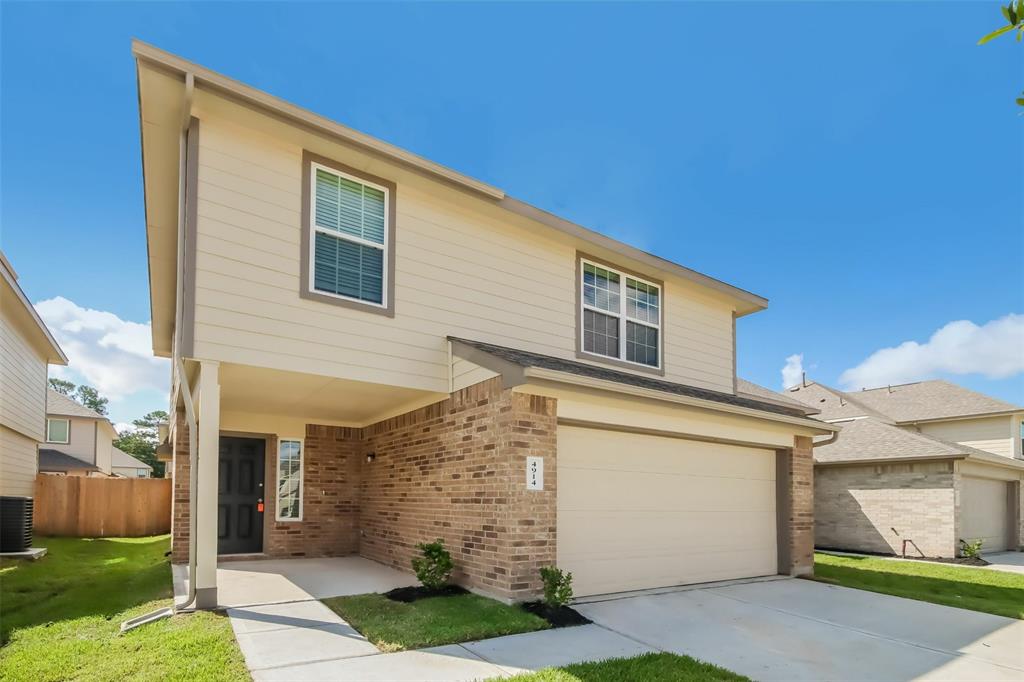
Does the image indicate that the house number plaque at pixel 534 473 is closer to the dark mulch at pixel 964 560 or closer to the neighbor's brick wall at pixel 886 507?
the dark mulch at pixel 964 560

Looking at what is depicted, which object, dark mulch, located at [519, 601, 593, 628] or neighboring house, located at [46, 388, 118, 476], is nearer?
dark mulch, located at [519, 601, 593, 628]

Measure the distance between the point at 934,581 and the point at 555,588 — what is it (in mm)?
8189

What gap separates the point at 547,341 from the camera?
938 centimetres

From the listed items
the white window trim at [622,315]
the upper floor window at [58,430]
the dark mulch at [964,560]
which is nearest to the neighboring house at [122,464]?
the upper floor window at [58,430]

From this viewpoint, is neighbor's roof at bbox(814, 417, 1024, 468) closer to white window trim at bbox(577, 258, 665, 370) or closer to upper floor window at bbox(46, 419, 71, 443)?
white window trim at bbox(577, 258, 665, 370)

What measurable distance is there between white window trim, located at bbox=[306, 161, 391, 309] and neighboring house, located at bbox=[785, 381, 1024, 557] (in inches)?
551

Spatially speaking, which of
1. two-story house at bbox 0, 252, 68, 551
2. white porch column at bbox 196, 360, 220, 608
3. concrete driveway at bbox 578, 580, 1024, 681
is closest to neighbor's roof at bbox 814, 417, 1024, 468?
concrete driveway at bbox 578, 580, 1024, 681

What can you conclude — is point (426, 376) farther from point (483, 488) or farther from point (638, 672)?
point (638, 672)

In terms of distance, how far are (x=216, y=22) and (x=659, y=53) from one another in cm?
945

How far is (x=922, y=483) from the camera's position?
48.9 feet

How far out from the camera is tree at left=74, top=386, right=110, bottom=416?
68.2 metres

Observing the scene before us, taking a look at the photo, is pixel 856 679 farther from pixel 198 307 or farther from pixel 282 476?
pixel 282 476

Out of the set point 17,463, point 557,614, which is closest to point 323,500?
point 557,614

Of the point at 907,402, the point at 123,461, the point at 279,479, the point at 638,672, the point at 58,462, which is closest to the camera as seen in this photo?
the point at 638,672
